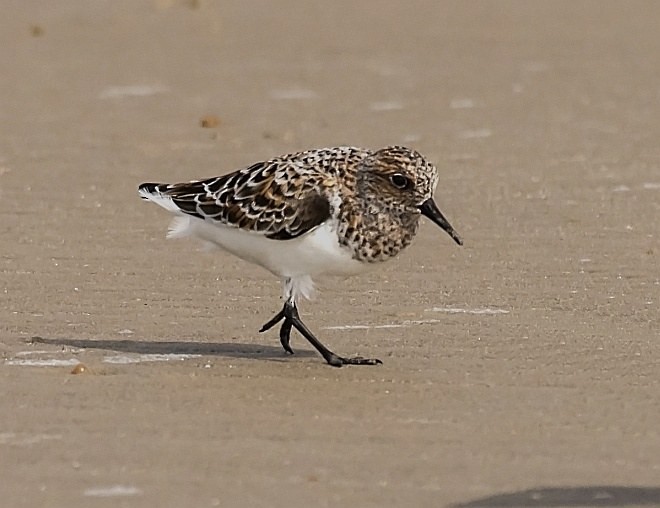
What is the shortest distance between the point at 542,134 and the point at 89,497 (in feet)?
21.0

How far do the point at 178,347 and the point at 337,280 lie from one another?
130cm

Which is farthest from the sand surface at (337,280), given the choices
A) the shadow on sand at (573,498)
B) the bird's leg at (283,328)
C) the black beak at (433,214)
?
the black beak at (433,214)

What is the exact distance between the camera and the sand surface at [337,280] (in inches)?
213

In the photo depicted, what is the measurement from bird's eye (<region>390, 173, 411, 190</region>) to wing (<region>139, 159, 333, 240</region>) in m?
0.25

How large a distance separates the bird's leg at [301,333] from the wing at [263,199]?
0.31m

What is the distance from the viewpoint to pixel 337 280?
800 cm

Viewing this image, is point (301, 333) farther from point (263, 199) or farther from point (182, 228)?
point (182, 228)

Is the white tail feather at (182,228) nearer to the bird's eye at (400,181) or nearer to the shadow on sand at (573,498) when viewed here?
the bird's eye at (400,181)

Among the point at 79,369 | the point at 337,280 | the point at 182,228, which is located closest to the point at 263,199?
the point at 182,228

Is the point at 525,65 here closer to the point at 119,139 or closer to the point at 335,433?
the point at 119,139

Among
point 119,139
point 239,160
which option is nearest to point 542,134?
point 239,160

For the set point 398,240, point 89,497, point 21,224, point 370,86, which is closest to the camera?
point 89,497

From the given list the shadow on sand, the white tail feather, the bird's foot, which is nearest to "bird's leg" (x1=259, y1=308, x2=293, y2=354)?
the bird's foot

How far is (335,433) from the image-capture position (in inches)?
226
